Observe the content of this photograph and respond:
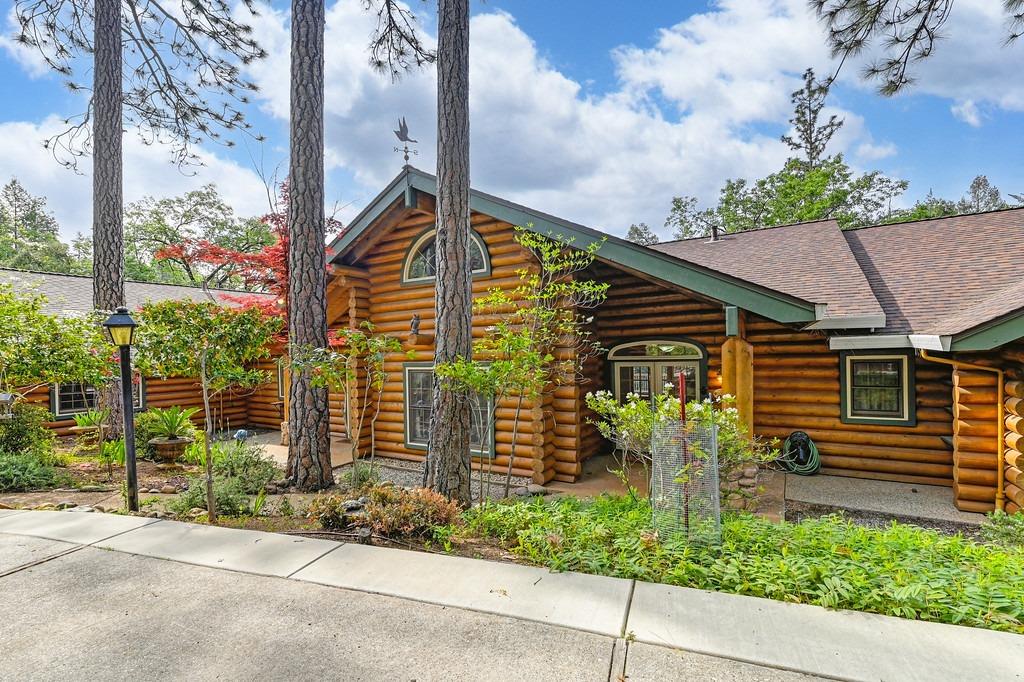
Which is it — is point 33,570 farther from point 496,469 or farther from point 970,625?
point 970,625

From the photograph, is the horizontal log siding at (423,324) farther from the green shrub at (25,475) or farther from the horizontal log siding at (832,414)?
the green shrub at (25,475)

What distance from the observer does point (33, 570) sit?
11.5ft

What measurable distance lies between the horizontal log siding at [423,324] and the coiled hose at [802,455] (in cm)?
405

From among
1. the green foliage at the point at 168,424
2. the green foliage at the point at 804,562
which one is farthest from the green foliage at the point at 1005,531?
the green foliage at the point at 168,424

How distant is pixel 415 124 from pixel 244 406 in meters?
10.8

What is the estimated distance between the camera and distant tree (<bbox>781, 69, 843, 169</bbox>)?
2558 centimetres

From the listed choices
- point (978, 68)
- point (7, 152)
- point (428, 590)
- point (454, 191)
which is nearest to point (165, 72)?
point (7, 152)

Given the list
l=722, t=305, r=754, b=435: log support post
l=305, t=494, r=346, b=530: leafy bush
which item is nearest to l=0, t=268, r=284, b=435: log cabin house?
l=305, t=494, r=346, b=530: leafy bush

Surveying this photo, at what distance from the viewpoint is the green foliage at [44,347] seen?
20.7 ft

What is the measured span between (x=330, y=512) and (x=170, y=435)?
673 cm

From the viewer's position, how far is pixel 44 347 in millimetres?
6496

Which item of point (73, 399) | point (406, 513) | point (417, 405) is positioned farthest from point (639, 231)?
point (406, 513)

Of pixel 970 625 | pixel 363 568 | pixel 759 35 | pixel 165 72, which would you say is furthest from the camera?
pixel 165 72

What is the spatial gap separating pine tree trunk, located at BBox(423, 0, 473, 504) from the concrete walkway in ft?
5.42
